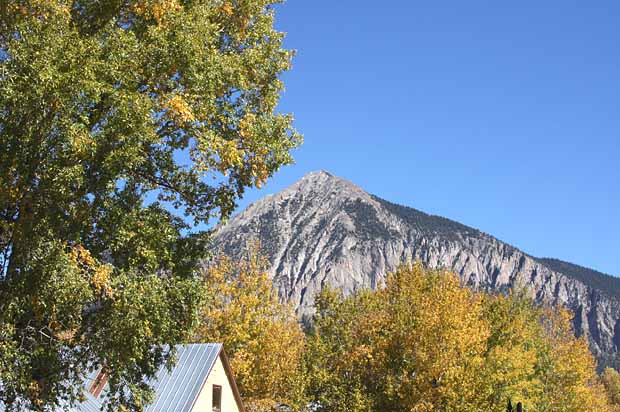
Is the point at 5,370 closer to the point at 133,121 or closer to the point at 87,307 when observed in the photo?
the point at 87,307

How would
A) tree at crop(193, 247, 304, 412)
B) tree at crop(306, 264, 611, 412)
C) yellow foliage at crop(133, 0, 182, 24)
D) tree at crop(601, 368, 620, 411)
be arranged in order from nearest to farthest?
1. yellow foliage at crop(133, 0, 182, 24)
2. tree at crop(306, 264, 611, 412)
3. tree at crop(193, 247, 304, 412)
4. tree at crop(601, 368, 620, 411)

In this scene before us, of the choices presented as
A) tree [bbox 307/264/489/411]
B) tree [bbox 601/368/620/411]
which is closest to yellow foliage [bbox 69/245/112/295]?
tree [bbox 307/264/489/411]

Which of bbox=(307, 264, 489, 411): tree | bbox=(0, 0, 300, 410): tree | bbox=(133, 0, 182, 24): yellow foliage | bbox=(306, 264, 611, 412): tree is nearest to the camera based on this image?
bbox=(0, 0, 300, 410): tree

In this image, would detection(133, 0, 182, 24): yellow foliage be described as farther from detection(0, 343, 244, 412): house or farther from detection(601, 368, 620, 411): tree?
detection(601, 368, 620, 411): tree

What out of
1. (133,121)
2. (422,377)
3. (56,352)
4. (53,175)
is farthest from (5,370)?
(422,377)

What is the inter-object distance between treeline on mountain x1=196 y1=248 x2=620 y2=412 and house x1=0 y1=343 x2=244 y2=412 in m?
2.47

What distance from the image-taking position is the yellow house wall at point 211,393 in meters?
39.6

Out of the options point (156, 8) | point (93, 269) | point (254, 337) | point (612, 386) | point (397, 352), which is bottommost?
point (93, 269)

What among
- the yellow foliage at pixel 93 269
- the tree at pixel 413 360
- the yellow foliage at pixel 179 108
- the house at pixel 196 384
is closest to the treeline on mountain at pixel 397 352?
the tree at pixel 413 360

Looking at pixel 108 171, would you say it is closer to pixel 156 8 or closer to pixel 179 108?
pixel 179 108

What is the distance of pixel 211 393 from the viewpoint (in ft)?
132

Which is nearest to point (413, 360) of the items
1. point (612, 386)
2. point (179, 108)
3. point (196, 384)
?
point (196, 384)

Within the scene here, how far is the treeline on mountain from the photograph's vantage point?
3981 cm

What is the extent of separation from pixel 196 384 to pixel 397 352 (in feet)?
35.3
